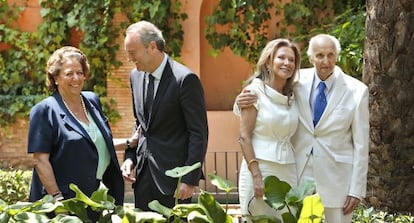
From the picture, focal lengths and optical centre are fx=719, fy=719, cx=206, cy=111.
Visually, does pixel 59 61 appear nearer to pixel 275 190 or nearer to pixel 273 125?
pixel 273 125

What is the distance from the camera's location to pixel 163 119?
4496mm

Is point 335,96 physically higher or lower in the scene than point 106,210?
higher

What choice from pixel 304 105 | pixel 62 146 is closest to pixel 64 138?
pixel 62 146

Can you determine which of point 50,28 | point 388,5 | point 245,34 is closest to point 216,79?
point 245,34

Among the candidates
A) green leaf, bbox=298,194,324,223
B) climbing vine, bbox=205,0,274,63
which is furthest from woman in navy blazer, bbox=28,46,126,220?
climbing vine, bbox=205,0,274,63

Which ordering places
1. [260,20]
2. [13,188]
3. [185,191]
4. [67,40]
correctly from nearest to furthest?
[185,191] → [13,188] → [260,20] → [67,40]

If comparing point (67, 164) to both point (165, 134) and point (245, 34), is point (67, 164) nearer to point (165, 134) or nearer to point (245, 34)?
point (165, 134)

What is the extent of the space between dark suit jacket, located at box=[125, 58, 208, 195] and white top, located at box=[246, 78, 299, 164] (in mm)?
415

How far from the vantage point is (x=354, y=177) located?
4.26 m

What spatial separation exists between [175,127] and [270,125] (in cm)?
69

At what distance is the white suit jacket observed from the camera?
14.0ft

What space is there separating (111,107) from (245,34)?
2622 millimetres

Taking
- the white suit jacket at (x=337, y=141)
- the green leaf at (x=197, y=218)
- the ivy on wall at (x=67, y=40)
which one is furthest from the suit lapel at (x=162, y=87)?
the ivy on wall at (x=67, y=40)

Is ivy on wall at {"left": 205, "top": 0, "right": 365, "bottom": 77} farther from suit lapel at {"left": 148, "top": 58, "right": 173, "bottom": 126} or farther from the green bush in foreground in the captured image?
the green bush in foreground
